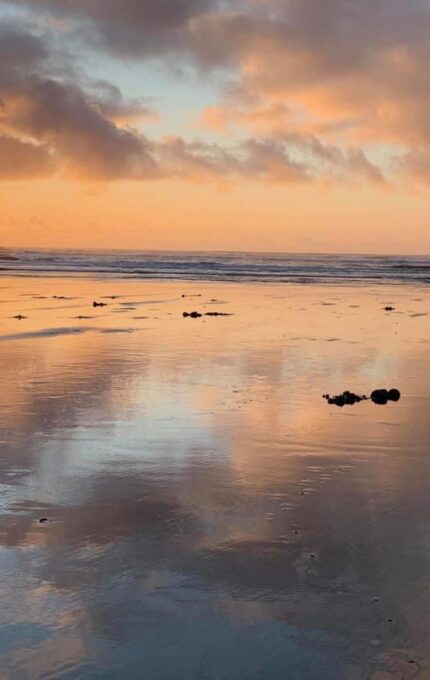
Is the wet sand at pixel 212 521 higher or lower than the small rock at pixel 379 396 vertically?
lower

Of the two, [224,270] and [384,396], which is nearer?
[384,396]

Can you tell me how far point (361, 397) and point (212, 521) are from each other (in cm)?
512

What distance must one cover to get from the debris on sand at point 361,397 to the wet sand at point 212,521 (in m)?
0.23

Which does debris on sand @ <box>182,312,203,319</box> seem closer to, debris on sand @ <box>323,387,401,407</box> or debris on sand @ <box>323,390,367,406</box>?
debris on sand @ <box>323,387,401,407</box>

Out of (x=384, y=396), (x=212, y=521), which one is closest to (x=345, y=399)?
(x=384, y=396)

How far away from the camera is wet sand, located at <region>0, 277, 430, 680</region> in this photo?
388 cm

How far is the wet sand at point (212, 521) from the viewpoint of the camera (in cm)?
388

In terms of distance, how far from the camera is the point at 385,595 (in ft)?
14.6

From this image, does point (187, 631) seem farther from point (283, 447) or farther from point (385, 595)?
point (283, 447)

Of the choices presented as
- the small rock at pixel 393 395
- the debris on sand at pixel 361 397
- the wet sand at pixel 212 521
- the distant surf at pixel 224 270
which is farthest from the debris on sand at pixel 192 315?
the distant surf at pixel 224 270

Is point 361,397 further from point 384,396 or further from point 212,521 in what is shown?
point 212,521

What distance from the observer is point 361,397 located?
10312 mm

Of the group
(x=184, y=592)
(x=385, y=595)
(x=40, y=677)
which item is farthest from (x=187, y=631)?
(x=385, y=595)

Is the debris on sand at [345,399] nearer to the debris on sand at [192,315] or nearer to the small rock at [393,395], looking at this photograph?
the small rock at [393,395]
